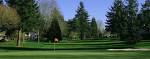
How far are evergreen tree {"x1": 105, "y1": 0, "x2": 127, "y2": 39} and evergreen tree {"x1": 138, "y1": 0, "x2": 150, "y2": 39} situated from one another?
195 inches

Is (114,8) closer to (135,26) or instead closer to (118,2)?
(118,2)

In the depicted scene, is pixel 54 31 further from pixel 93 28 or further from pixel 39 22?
pixel 93 28

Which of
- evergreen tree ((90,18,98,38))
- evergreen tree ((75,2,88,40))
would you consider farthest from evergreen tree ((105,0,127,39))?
evergreen tree ((90,18,98,38))

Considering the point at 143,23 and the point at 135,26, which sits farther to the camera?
the point at 143,23

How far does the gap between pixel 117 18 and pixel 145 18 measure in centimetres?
1098

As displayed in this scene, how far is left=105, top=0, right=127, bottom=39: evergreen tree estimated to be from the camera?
387 ft

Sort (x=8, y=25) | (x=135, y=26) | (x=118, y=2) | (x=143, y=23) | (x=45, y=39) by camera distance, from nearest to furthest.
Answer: (x=8, y=25) → (x=135, y=26) → (x=143, y=23) → (x=118, y=2) → (x=45, y=39)

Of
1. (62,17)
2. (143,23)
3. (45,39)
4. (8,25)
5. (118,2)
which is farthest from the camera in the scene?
(62,17)

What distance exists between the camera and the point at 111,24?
132m

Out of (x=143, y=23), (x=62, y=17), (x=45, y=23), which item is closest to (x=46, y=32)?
(x=45, y=23)

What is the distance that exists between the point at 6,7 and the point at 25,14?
4432 mm

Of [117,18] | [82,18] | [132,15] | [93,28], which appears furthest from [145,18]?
[93,28]

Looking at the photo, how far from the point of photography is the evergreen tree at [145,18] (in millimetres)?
115938

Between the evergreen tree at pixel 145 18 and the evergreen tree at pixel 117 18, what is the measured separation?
16.2 ft
